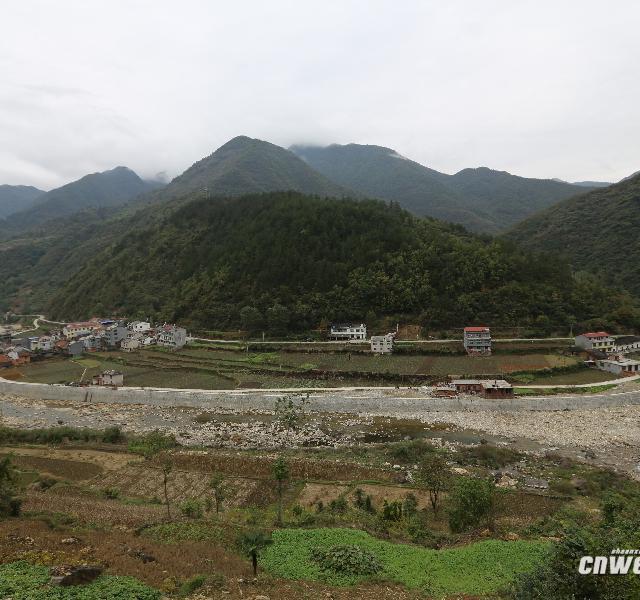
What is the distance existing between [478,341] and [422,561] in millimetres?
46057

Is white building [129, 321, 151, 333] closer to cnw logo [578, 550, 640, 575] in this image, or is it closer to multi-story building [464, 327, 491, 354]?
multi-story building [464, 327, 491, 354]

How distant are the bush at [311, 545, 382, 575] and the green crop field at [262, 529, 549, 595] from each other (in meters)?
0.22

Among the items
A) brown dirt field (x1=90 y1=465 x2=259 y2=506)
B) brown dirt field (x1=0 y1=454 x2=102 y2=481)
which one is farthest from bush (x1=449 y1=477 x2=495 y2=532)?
brown dirt field (x1=0 y1=454 x2=102 y2=481)

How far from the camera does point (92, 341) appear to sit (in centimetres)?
7375

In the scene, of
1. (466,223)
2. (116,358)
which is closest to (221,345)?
(116,358)

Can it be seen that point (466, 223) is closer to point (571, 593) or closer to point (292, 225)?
point (292, 225)

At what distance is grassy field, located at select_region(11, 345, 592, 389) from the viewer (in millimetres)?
51344

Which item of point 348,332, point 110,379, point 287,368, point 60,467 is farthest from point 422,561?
point 348,332

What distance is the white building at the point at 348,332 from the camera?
67.1m

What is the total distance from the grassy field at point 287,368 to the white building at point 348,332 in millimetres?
6484

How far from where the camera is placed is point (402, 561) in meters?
14.8

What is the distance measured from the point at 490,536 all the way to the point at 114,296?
96315mm

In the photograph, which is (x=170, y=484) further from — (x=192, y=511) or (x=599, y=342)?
(x=599, y=342)

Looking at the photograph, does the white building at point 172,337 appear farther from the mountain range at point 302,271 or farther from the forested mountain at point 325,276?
the mountain range at point 302,271
